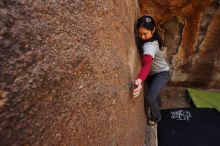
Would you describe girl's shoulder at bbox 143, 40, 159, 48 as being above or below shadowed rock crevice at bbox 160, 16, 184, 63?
above

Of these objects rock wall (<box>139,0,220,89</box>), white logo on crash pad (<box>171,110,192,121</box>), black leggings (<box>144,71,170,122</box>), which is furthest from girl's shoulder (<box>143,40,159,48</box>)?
white logo on crash pad (<box>171,110,192,121</box>)

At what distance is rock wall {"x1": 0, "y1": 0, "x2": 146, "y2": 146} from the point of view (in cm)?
87

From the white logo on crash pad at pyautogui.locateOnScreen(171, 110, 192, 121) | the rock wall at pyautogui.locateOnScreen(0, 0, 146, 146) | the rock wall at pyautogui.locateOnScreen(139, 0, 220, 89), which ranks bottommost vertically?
the white logo on crash pad at pyautogui.locateOnScreen(171, 110, 192, 121)

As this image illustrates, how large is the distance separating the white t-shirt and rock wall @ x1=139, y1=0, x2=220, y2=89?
4.37 ft

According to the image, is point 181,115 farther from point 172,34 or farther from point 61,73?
point 61,73

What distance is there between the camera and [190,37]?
3883mm

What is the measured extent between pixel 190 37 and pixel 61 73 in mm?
3132

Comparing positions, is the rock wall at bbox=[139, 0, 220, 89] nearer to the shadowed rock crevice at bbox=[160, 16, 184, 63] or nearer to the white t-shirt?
the shadowed rock crevice at bbox=[160, 16, 184, 63]

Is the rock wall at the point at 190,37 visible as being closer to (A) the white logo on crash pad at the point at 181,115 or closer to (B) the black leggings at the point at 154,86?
(A) the white logo on crash pad at the point at 181,115

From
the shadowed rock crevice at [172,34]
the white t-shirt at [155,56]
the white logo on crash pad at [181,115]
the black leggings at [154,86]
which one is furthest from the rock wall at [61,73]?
the shadowed rock crevice at [172,34]

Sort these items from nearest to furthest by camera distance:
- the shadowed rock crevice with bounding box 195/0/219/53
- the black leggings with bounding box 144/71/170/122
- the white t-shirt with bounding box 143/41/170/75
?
the white t-shirt with bounding box 143/41/170/75, the black leggings with bounding box 144/71/170/122, the shadowed rock crevice with bounding box 195/0/219/53

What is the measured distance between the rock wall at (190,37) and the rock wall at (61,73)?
209 centimetres

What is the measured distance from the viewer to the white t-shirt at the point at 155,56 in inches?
81.0

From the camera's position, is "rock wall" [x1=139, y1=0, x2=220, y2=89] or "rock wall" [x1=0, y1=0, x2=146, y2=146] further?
"rock wall" [x1=139, y1=0, x2=220, y2=89]
